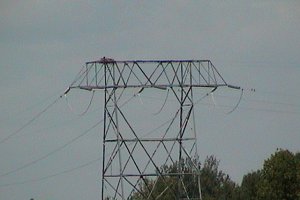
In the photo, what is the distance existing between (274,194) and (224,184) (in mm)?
48938

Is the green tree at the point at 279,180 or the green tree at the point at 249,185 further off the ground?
the green tree at the point at 249,185

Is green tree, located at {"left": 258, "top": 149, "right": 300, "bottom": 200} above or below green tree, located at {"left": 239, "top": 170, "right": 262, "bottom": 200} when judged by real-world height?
below

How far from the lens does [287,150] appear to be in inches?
4520

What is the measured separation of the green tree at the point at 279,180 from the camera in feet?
364

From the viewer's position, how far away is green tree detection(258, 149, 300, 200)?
364ft

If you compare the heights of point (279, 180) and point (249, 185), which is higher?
point (249, 185)

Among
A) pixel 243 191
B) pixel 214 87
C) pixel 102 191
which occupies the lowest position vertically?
pixel 102 191

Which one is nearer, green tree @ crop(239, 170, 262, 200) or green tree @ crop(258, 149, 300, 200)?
green tree @ crop(258, 149, 300, 200)

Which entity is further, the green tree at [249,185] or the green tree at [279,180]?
the green tree at [249,185]

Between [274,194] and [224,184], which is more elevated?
[224,184]

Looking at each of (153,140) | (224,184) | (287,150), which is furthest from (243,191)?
(153,140)

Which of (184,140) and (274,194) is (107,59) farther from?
(274,194)

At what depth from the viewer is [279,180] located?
4380 inches

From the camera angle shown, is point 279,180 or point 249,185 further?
point 249,185
